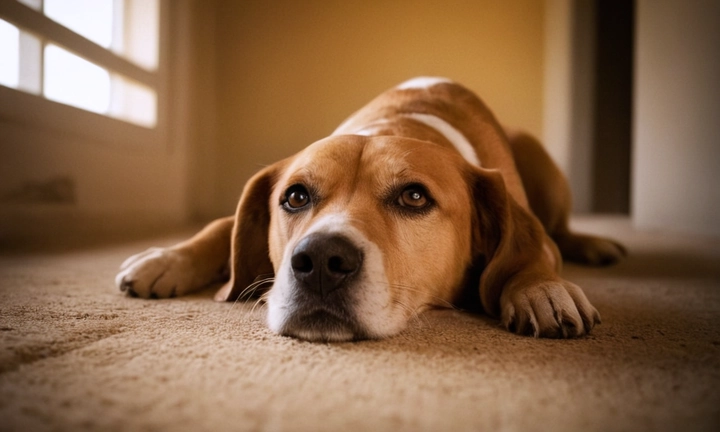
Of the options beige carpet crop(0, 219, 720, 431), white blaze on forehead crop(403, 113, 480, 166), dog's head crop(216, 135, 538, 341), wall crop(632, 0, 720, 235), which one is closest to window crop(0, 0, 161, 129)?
beige carpet crop(0, 219, 720, 431)

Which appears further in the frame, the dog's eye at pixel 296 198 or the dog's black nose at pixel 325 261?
the dog's eye at pixel 296 198

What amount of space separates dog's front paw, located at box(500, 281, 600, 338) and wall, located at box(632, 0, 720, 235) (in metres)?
3.47

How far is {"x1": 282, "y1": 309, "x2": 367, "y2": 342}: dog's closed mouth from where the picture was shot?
1235 mm

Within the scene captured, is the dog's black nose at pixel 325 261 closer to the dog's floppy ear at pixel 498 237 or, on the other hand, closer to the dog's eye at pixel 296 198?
the dog's eye at pixel 296 198

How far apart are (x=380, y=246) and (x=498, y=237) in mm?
583

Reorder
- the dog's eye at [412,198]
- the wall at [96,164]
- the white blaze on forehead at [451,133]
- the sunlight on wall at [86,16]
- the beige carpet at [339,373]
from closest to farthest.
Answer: the beige carpet at [339,373] < the dog's eye at [412,198] < the white blaze on forehead at [451,133] < the wall at [96,164] < the sunlight on wall at [86,16]

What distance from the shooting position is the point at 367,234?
1335 mm

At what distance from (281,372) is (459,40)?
6898mm

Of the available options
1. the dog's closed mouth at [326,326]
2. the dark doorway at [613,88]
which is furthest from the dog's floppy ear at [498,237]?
the dark doorway at [613,88]

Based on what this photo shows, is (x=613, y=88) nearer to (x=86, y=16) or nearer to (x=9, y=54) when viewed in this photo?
(x=86, y=16)

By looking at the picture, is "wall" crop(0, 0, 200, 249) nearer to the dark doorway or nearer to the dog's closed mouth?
the dog's closed mouth

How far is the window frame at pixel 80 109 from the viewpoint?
3148 millimetres

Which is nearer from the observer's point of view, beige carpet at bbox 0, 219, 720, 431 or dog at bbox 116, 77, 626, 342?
beige carpet at bbox 0, 219, 720, 431

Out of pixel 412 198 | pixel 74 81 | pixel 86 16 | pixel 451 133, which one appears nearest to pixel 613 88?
pixel 451 133
